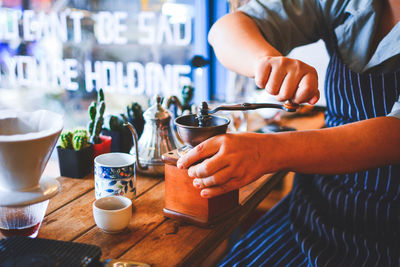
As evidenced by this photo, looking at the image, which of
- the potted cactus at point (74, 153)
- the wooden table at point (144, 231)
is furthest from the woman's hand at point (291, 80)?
the potted cactus at point (74, 153)

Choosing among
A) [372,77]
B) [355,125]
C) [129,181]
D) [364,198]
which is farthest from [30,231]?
[372,77]

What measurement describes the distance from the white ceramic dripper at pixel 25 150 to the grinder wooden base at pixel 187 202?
1.08ft

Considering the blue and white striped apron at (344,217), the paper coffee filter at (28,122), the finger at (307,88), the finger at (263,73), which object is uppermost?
the finger at (263,73)

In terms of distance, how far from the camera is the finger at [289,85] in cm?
102

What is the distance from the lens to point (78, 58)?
3.51 m

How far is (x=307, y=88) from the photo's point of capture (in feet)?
3.30

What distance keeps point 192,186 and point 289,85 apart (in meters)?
0.41

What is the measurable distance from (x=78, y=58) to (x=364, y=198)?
304cm

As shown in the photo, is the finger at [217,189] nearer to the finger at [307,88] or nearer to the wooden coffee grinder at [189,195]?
the wooden coffee grinder at [189,195]

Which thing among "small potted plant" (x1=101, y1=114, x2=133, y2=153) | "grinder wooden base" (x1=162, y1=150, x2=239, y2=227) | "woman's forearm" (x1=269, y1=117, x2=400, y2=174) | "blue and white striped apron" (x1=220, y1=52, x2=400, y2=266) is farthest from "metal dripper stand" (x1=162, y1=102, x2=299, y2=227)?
"small potted plant" (x1=101, y1=114, x2=133, y2=153)

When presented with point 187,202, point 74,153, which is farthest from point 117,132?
point 187,202

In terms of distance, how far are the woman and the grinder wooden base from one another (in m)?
0.06

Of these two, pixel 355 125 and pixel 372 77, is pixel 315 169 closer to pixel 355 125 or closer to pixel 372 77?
pixel 355 125

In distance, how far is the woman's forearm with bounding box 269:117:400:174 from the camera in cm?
101
